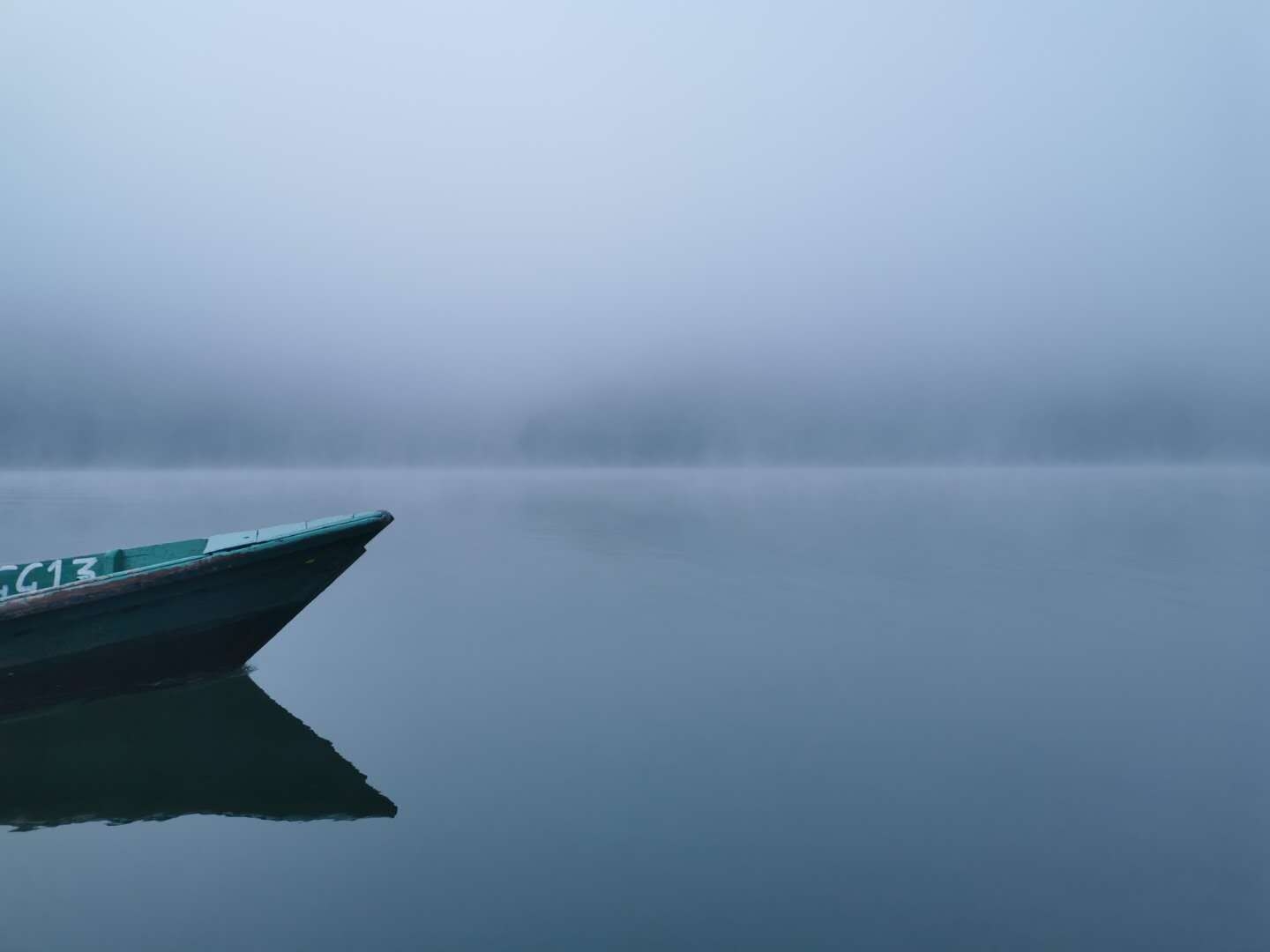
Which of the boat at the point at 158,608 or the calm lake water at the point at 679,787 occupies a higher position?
the boat at the point at 158,608

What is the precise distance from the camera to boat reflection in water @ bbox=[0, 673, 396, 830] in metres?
9.82

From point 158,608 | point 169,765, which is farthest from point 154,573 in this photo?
point 169,765

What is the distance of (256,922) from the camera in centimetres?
745

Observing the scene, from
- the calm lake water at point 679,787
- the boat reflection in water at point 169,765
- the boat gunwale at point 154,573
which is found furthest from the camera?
the boat gunwale at point 154,573

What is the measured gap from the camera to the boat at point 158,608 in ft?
36.7

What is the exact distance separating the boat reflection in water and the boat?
75 cm

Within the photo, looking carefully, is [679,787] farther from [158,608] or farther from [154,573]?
[158,608]

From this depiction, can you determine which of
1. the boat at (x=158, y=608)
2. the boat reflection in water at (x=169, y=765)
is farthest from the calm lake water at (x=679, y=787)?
the boat at (x=158, y=608)

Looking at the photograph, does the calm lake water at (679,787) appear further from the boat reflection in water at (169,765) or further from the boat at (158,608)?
the boat at (158,608)

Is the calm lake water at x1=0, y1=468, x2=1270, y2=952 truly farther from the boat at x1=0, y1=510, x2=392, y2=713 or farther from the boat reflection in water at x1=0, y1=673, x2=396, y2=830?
the boat at x1=0, y1=510, x2=392, y2=713

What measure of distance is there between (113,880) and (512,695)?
7629mm

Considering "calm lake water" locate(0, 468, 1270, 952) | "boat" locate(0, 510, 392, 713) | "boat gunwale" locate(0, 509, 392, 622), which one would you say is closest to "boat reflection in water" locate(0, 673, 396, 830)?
"calm lake water" locate(0, 468, 1270, 952)

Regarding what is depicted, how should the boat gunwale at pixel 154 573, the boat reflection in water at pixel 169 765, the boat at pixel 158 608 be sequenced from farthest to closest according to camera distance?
the boat at pixel 158 608
the boat gunwale at pixel 154 573
the boat reflection in water at pixel 169 765

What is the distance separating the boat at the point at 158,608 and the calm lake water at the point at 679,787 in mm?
1049
